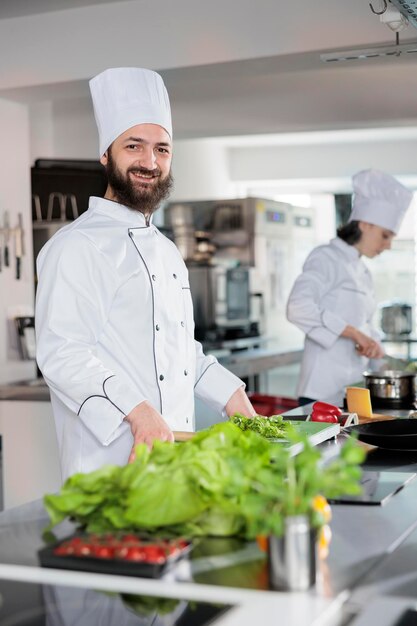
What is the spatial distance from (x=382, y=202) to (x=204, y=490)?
9.78 ft

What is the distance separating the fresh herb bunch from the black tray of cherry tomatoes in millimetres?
27

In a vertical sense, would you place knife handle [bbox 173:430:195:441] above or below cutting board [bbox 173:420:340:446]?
above

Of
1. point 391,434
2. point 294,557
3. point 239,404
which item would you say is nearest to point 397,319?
point 239,404

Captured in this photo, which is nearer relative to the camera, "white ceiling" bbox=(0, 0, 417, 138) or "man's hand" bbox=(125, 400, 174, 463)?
"man's hand" bbox=(125, 400, 174, 463)

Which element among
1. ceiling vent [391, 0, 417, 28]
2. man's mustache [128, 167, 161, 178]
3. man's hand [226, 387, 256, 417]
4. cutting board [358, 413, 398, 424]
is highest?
ceiling vent [391, 0, 417, 28]

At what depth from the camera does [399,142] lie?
9914 mm

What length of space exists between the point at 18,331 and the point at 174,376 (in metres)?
2.66

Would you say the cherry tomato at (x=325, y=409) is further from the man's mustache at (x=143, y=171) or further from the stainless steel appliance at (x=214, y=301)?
the stainless steel appliance at (x=214, y=301)

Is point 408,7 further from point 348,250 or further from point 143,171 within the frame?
point 348,250

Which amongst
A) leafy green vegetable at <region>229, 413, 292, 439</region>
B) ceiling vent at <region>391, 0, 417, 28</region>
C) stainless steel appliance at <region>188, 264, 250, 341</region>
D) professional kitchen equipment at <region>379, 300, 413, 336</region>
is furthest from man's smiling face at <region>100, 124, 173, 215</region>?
professional kitchen equipment at <region>379, 300, 413, 336</region>

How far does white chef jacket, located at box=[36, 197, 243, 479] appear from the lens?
84.0 inches

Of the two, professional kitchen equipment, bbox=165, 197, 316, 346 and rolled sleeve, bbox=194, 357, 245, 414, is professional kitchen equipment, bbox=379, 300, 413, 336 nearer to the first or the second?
professional kitchen equipment, bbox=165, 197, 316, 346

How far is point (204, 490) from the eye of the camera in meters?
1.32

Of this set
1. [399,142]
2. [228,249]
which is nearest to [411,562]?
[228,249]
